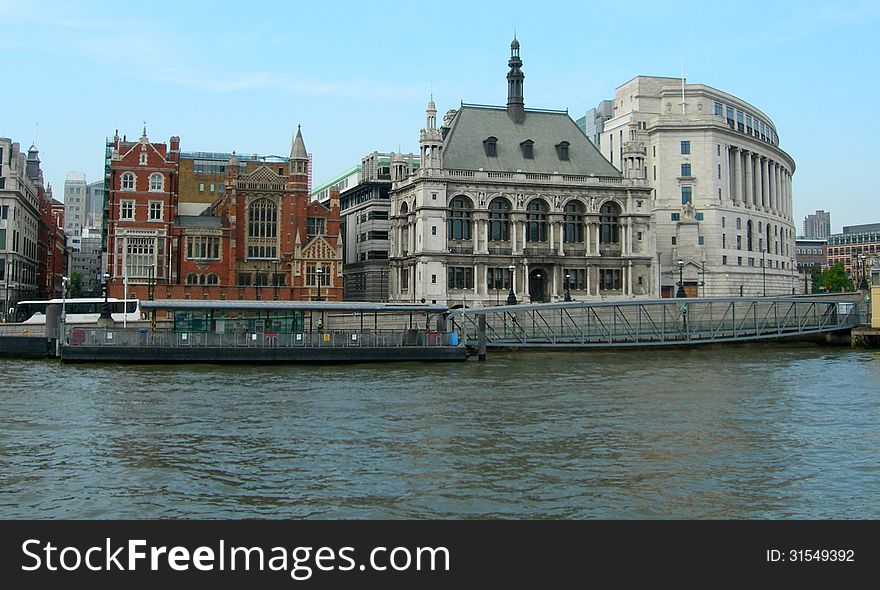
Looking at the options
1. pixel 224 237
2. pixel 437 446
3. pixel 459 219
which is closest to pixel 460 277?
pixel 459 219

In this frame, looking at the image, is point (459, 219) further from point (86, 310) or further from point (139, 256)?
point (86, 310)

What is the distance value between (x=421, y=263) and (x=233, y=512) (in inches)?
3037

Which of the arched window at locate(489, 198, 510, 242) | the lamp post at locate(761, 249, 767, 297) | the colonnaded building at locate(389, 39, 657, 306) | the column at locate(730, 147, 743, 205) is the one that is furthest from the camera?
the lamp post at locate(761, 249, 767, 297)

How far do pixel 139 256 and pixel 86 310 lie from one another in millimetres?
18152

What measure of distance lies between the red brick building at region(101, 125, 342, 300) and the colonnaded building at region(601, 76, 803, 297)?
38.9 m

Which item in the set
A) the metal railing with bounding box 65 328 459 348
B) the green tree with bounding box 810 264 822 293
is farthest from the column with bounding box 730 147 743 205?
the metal railing with bounding box 65 328 459 348

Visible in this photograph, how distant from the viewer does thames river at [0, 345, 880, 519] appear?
21062 millimetres

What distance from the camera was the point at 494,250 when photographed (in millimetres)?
99438

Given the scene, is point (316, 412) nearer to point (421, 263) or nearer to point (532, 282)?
point (421, 263)

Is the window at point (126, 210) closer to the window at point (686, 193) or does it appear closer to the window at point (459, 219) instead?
the window at point (459, 219)

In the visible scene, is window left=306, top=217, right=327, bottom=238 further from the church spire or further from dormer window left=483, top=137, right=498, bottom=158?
the church spire

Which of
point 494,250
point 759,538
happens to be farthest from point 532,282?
point 759,538

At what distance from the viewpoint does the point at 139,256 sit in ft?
313

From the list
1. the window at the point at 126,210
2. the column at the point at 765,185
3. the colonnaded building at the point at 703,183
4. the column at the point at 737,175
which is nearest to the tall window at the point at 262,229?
the window at the point at 126,210
